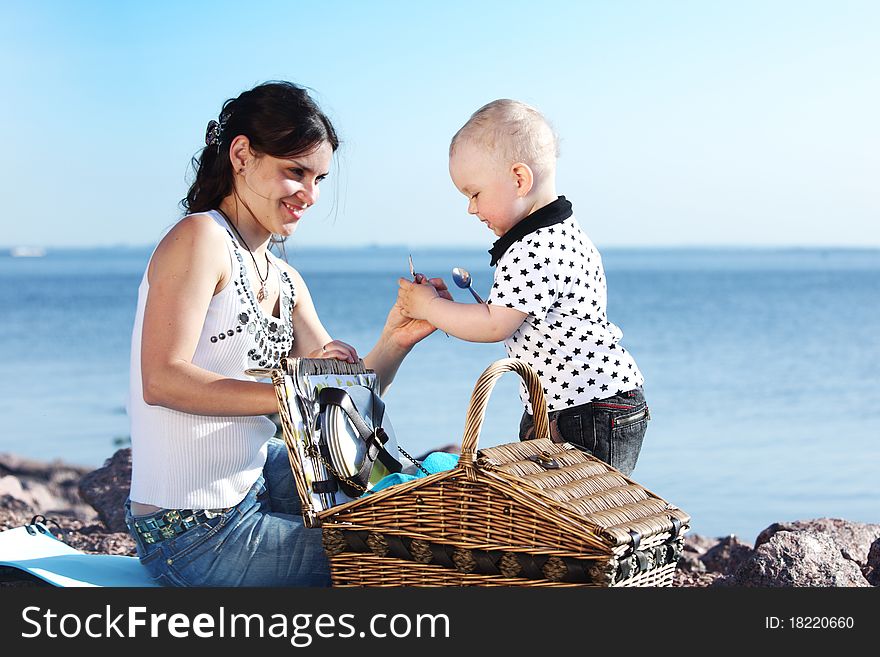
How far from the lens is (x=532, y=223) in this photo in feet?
11.6

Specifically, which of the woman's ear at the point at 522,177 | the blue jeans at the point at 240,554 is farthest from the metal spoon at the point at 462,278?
the blue jeans at the point at 240,554

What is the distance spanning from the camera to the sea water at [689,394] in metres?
9.77

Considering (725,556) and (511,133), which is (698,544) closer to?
(725,556)

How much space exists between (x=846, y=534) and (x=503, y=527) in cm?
308

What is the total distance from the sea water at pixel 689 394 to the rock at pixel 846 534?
8.86ft

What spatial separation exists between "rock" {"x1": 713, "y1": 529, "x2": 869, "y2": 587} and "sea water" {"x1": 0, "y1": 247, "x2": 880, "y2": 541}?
230 cm

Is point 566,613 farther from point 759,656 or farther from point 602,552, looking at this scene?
point 759,656

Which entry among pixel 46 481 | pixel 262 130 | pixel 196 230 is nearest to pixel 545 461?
pixel 196 230

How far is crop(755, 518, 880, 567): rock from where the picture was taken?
202 inches

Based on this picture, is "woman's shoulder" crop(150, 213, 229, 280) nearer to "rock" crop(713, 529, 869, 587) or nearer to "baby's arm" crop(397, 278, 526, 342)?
"baby's arm" crop(397, 278, 526, 342)

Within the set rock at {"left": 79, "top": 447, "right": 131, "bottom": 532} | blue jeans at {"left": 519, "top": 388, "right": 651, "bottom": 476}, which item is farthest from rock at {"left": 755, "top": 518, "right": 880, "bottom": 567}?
rock at {"left": 79, "top": 447, "right": 131, "bottom": 532}

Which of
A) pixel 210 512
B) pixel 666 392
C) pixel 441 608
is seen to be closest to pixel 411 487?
pixel 441 608

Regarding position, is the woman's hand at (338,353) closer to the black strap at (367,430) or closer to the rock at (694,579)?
the black strap at (367,430)

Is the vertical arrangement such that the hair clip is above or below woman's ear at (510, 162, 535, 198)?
above
